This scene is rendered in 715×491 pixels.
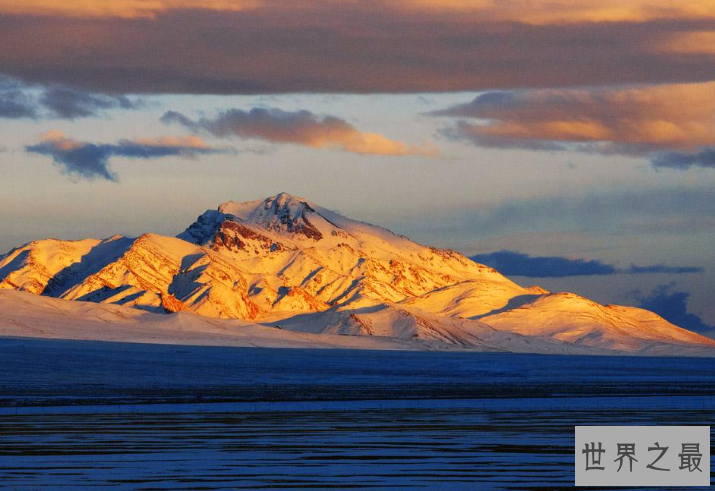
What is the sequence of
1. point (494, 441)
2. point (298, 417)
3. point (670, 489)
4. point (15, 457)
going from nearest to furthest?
point (670, 489), point (15, 457), point (494, 441), point (298, 417)

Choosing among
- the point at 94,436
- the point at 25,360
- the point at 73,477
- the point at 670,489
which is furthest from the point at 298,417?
the point at 25,360

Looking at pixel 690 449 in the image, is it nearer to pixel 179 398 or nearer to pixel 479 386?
pixel 179 398

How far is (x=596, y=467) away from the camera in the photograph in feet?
134

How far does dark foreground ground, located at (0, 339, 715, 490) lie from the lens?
4381 centimetres

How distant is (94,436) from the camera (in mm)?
57594

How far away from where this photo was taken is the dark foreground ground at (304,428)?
144 feet

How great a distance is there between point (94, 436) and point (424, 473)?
1854cm

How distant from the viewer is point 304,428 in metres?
62.5

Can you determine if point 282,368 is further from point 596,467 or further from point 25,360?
point 596,467

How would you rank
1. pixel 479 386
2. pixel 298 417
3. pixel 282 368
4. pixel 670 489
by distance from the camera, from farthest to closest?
1. pixel 282 368
2. pixel 479 386
3. pixel 298 417
4. pixel 670 489

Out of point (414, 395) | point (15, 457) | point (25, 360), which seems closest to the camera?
point (15, 457)

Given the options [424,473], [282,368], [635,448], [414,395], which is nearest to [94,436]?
[424,473]

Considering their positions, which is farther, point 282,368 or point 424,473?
point 282,368

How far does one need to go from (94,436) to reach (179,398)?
99.5ft
